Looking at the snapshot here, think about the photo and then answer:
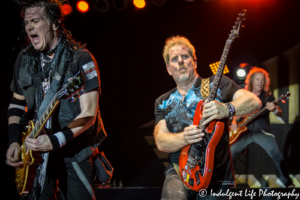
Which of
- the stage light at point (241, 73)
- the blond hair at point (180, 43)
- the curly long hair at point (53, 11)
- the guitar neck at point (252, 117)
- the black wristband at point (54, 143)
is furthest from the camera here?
the stage light at point (241, 73)

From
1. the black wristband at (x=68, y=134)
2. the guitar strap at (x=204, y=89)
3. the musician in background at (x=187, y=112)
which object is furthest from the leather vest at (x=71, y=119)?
the guitar strap at (x=204, y=89)

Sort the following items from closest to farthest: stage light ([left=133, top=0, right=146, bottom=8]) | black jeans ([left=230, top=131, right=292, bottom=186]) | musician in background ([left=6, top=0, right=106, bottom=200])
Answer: musician in background ([left=6, top=0, right=106, bottom=200]) → black jeans ([left=230, top=131, right=292, bottom=186]) → stage light ([left=133, top=0, right=146, bottom=8])

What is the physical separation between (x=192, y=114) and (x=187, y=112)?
2.2 inches

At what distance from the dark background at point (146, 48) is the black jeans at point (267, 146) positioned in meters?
1.13

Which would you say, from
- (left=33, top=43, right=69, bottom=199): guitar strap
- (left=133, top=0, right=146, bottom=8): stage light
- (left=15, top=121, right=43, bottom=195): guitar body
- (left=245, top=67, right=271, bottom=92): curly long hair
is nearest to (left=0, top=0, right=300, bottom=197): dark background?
(left=133, top=0, right=146, bottom=8): stage light

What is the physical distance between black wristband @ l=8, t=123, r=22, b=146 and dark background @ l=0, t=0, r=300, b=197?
11.7 ft

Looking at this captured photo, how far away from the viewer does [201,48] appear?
239 inches

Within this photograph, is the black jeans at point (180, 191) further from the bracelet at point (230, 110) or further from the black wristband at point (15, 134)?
the black wristband at point (15, 134)

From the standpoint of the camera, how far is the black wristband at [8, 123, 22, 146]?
228cm

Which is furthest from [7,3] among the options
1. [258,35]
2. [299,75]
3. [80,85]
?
[299,75]

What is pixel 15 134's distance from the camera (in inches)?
90.4

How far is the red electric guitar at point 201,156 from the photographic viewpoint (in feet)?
7.36

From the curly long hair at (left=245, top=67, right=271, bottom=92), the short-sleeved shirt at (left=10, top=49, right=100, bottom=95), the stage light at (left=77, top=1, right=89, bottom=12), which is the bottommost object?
the short-sleeved shirt at (left=10, top=49, right=100, bottom=95)

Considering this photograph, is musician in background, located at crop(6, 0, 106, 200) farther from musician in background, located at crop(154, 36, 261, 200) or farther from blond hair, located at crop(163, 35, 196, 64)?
blond hair, located at crop(163, 35, 196, 64)
